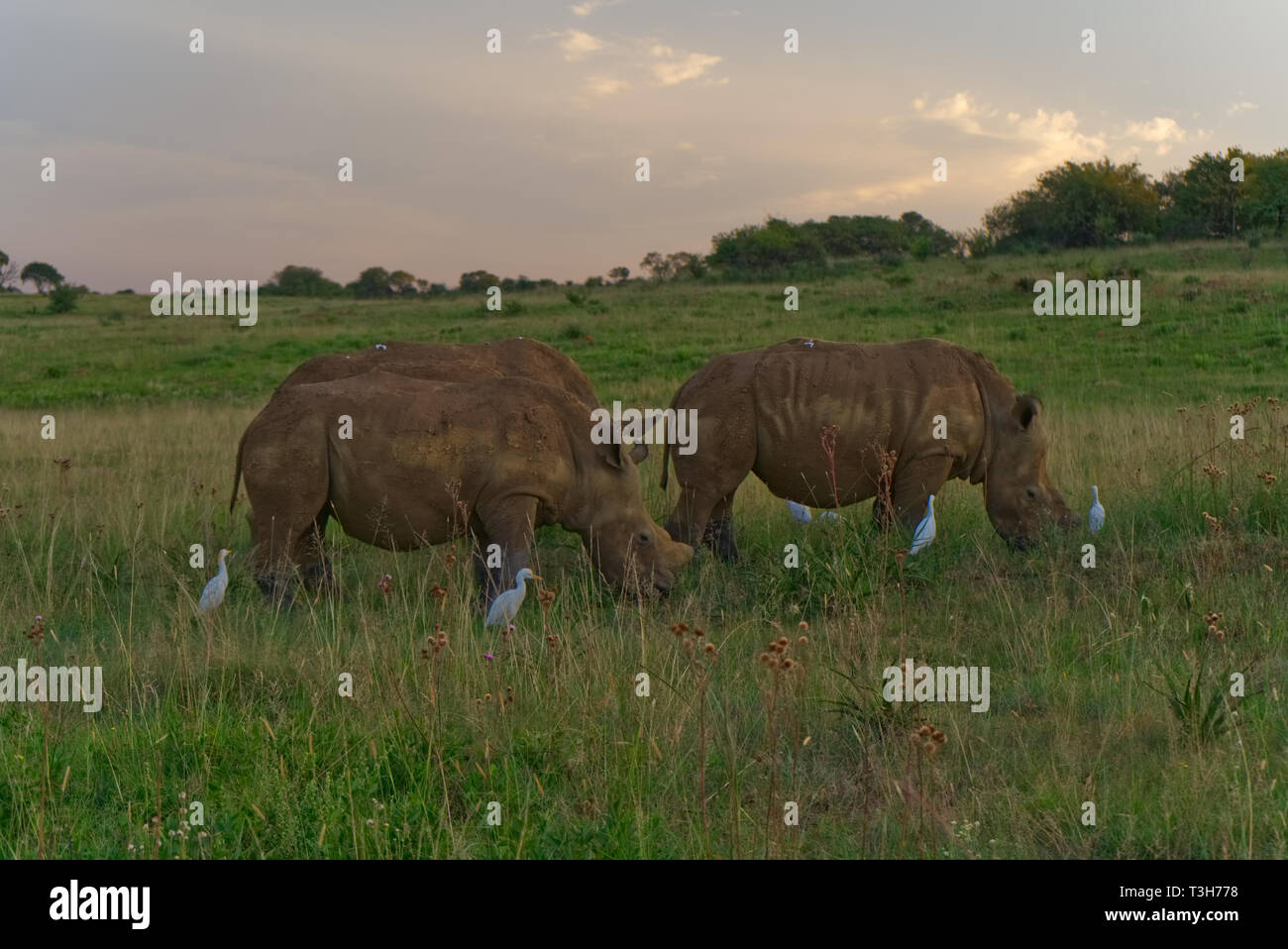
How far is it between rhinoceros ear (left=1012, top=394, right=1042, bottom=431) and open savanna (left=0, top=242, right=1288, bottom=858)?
3.08 feet

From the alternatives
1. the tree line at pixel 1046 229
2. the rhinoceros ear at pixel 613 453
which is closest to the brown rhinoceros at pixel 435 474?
the rhinoceros ear at pixel 613 453

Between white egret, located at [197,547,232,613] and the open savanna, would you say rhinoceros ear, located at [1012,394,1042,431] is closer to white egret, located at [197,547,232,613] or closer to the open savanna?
the open savanna

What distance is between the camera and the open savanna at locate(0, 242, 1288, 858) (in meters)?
4.28

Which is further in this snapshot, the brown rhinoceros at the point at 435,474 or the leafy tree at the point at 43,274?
the leafy tree at the point at 43,274

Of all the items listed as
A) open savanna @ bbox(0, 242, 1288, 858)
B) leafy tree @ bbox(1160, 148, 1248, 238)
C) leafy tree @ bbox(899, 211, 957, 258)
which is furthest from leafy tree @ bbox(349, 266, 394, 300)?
open savanna @ bbox(0, 242, 1288, 858)

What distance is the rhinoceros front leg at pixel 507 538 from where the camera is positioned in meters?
7.51

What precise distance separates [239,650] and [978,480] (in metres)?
5.72

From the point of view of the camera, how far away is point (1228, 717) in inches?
198

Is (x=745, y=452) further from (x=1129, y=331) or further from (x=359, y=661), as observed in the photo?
(x=1129, y=331)

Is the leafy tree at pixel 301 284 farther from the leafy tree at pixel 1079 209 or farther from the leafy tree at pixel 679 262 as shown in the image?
the leafy tree at pixel 1079 209

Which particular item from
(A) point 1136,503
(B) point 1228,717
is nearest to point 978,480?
(A) point 1136,503

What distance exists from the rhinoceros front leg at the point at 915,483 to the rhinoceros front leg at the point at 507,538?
9.29ft

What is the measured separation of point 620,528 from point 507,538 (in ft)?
2.58
